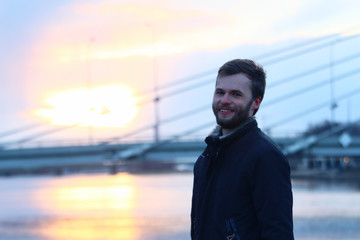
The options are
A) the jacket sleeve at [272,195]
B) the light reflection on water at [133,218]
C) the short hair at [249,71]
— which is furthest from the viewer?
the light reflection on water at [133,218]

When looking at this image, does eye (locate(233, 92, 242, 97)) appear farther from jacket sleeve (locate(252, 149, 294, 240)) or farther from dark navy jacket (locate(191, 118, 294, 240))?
jacket sleeve (locate(252, 149, 294, 240))

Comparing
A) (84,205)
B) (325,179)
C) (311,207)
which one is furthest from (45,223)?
(325,179)

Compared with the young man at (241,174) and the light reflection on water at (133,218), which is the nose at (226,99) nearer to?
the young man at (241,174)

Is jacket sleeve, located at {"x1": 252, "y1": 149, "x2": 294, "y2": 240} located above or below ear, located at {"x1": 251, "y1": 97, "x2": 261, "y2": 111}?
below

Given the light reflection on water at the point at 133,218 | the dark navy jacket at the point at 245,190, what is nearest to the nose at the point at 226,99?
the dark navy jacket at the point at 245,190

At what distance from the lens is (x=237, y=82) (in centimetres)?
259

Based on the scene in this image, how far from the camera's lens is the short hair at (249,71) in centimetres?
258

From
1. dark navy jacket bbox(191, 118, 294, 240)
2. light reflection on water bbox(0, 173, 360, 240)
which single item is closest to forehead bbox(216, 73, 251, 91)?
dark navy jacket bbox(191, 118, 294, 240)

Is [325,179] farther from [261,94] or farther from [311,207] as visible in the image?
[261,94]

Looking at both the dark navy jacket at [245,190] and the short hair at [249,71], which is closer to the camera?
the dark navy jacket at [245,190]

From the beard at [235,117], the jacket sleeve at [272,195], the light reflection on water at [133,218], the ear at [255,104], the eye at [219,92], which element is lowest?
the light reflection on water at [133,218]

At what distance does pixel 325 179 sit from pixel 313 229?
29.9 metres

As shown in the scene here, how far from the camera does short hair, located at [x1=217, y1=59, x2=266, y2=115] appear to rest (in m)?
2.58

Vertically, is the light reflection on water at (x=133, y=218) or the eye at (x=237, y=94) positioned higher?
the eye at (x=237, y=94)
